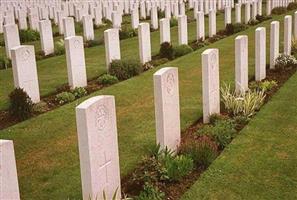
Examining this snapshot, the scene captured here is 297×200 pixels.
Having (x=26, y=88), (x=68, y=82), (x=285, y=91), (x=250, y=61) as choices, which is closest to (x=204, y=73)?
(x=285, y=91)

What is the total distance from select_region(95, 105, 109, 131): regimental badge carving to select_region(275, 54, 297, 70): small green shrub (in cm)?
720

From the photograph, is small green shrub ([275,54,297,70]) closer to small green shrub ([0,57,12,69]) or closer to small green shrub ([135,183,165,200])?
small green shrub ([135,183,165,200])

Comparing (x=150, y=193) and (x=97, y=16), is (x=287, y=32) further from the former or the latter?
(x=97, y=16)

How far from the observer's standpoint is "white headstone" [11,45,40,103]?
910 cm

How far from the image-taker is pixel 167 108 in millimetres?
6352

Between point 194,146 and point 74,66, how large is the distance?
187 inches

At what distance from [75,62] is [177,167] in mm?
5125

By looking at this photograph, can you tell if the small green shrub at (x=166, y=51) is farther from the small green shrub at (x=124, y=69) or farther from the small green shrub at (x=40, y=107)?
the small green shrub at (x=40, y=107)

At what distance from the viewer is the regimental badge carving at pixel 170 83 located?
6.31 m

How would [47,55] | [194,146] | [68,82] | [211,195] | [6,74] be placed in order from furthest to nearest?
1. [47,55]
2. [6,74]
3. [68,82]
4. [194,146]
5. [211,195]

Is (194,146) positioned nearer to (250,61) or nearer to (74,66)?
(74,66)

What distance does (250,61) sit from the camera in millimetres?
12398

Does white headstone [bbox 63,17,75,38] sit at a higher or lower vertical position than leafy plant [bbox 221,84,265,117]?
higher

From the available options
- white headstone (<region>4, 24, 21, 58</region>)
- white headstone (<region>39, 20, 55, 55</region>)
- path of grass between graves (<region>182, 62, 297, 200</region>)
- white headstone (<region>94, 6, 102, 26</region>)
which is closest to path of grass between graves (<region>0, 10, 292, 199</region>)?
path of grass between graves (<region>182, 62, 297, 200</region>)
